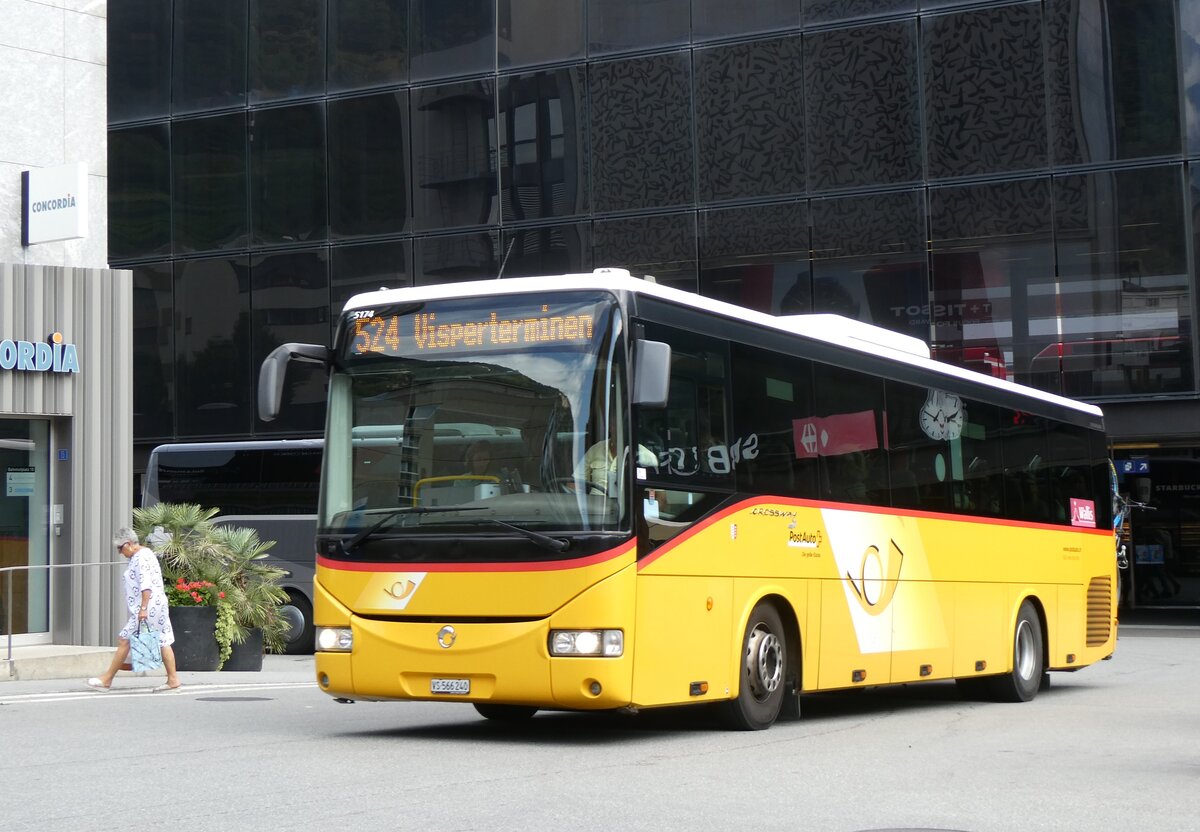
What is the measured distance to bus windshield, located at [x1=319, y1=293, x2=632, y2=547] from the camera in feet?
35.6

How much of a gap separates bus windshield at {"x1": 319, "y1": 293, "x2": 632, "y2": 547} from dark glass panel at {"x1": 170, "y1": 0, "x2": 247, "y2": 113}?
25975mm

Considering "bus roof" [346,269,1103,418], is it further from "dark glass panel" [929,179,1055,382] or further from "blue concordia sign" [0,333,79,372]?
"dark glass panel" [929,179,1055,382]

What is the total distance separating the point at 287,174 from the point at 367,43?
3.29 metres

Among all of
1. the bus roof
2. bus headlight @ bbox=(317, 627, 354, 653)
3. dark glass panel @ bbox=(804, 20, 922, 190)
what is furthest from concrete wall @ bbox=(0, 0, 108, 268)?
dark glass panel @ bbox=(804, 20, 922, 190)

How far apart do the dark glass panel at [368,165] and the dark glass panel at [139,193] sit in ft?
14.0

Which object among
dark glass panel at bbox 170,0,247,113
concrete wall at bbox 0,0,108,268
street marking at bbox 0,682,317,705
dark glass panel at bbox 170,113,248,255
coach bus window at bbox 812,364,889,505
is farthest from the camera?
dark glass panel at bbox 170,0,247,113

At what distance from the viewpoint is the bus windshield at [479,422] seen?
10.8m

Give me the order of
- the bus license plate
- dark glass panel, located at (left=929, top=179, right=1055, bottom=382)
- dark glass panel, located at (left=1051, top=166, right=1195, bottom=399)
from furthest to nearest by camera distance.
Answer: dark glass panel, located at (left=929, top=179, right=1055, bottom=382)
dark glass panel, located at (left=1051, top=166, right=1195, bottom=399)
the bus license plate

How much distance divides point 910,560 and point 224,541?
10864mm

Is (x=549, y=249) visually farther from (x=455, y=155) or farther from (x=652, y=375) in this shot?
(x=652, y=375)

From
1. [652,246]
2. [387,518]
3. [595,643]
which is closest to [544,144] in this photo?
[652,246]

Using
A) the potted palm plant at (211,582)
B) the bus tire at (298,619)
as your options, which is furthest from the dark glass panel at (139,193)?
the potted palm plant at (211,582)

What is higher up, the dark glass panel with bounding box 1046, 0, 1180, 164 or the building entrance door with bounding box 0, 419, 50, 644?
the dark glass panel with bounding box 1046, 0, 1180, 164

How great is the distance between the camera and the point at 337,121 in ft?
115
